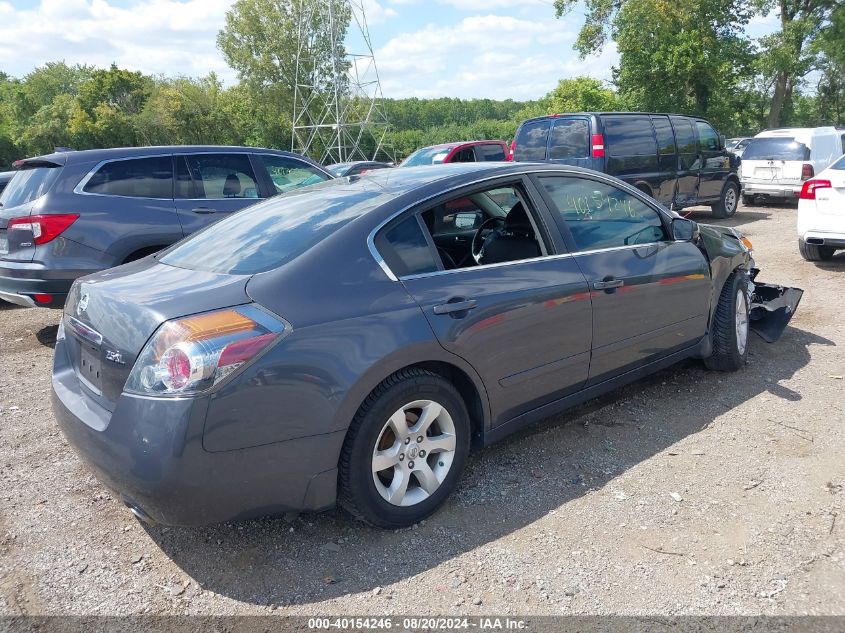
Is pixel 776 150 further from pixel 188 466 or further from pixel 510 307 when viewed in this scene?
pixel 188 466

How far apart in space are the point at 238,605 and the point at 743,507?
2.33m

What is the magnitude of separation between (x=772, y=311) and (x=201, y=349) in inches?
187

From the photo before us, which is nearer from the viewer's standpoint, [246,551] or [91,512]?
[246,551]

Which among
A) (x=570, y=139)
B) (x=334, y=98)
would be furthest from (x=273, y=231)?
(x=334, y=98)

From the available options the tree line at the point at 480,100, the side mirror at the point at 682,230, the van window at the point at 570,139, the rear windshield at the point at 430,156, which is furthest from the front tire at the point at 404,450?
the tree line at the point at 480,100

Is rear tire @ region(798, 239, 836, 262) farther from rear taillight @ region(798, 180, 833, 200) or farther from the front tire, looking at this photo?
the front tire

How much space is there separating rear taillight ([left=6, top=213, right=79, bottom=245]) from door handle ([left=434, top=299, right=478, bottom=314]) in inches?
164

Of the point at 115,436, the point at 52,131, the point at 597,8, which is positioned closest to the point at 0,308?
the point at 115,436

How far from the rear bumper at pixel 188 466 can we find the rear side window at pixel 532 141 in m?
9.19

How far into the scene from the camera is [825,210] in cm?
836

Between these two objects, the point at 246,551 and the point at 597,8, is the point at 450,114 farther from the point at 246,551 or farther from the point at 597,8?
the point at 246,551

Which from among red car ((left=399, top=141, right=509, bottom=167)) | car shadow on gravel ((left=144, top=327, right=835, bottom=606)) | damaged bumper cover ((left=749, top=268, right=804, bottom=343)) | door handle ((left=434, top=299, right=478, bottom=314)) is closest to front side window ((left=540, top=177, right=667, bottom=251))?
door handle ((left=434, top=299, right=478, bottom=314))

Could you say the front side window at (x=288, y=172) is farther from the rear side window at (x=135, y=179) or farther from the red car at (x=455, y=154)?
the red car at (x=455, y=154)

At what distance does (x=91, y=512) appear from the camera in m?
3.29
